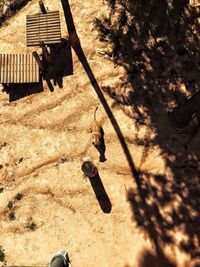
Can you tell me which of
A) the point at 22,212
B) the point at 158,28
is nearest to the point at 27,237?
the point at 22,212

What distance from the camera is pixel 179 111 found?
42.1 ft

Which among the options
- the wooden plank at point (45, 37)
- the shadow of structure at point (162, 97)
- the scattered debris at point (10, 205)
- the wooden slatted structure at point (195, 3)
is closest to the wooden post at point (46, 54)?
the wooden plank at point (45, 37)

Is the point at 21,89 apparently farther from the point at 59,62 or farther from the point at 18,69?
the point at 59,62

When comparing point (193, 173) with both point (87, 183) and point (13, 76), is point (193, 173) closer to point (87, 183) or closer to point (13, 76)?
point (87, 183)

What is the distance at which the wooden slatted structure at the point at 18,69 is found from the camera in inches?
557

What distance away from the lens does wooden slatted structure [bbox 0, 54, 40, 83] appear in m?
14.1

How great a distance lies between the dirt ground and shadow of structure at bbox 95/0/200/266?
19 cm

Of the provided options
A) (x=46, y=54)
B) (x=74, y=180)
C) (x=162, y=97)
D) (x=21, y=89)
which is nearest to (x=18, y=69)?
(x=21, y=89)

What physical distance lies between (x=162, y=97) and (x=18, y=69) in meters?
5.87

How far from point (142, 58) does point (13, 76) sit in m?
5.22

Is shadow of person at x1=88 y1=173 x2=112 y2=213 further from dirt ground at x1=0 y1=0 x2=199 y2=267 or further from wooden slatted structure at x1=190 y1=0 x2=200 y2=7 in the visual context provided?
wooden slatted structure at x1=190 y1=0 x2=200 y2=7

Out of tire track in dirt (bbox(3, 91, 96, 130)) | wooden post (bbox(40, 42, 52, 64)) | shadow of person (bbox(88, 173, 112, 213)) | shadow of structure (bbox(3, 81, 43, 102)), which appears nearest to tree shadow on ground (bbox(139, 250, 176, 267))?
shadow of person (bbox(88, 173, 112, 213))

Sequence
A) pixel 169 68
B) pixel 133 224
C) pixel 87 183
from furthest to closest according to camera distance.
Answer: pixel 169 68 < pixel 87 183 < pixel 133 224

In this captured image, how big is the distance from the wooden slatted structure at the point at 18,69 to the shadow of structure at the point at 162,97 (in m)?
3.01
